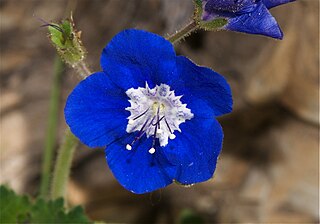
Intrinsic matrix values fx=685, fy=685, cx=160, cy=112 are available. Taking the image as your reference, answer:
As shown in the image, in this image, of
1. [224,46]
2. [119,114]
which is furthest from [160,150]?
[224,46]

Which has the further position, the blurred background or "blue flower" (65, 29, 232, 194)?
the blurred background

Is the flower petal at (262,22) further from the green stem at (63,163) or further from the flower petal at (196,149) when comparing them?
the green stem at (63,163)

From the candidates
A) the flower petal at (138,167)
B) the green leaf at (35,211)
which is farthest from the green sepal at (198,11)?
the green leaf at (35,211)

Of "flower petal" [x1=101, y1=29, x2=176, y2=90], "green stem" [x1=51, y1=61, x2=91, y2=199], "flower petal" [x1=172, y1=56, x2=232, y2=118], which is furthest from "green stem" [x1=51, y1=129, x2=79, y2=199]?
"flower petal" [x1=172, y1=56, x2=232, y2=118]

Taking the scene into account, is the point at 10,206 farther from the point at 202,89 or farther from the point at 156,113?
the point at 202,89

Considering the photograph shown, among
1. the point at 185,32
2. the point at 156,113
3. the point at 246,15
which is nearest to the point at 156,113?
the point at 156,113

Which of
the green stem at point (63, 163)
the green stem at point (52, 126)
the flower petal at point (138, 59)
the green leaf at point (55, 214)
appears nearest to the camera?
the flower petal at point (138, 59)

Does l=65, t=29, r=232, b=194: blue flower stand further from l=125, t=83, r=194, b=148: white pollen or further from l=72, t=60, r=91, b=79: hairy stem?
l=72, t=60, r=91, b=79: hairy stem

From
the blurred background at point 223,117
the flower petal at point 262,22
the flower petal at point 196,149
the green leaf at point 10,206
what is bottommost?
the blurred background at point 223,117
